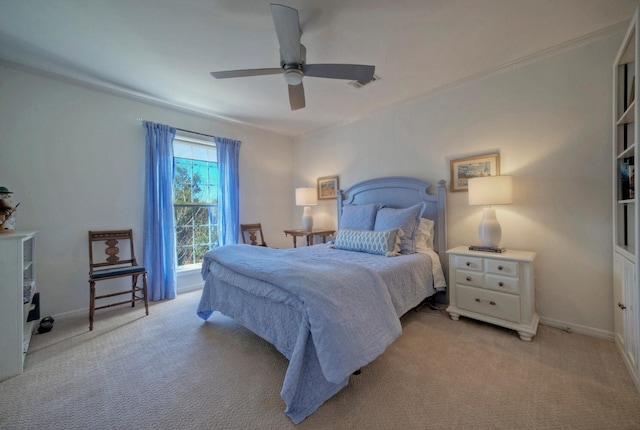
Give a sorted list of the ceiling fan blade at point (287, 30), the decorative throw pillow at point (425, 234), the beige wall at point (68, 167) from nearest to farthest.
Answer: the ceiling fan blade at point (287, 30), the beige wall at point (68, 167), the decorative throw pillow at point (425, 234)

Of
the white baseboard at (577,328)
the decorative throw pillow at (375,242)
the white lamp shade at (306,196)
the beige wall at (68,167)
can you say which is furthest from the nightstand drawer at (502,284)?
the beige wall at (68,167)

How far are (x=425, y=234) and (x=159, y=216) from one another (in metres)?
3.33

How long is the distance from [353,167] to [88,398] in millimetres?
3614

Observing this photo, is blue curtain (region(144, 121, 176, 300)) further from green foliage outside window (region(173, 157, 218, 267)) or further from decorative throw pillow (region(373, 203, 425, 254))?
decorative throw pillow (region(373, 203, 425, 254))

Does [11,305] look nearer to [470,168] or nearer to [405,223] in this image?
[405,223]

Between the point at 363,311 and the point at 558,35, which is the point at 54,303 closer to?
the point at 363,311

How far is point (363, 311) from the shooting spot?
1.55m

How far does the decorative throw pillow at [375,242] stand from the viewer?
258 cm

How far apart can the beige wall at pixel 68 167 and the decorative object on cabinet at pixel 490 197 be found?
12.6 feet

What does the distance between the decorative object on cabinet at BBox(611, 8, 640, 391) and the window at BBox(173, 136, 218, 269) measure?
14.3 feet

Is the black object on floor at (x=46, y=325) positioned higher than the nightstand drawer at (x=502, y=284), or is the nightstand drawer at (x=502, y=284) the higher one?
the nightstand drawer at (x=502, y=284)

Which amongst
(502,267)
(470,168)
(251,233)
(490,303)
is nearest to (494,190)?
(470,168)

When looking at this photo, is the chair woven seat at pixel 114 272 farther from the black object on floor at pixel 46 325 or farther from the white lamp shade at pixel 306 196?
the white lamp shade at pixel 306 196

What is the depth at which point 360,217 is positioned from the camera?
321 centimetres
